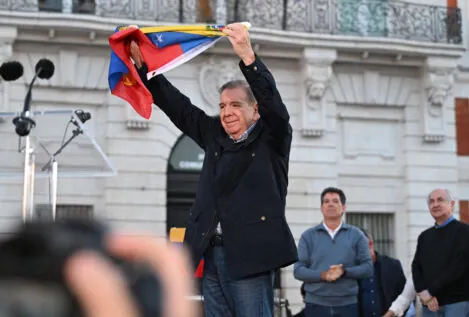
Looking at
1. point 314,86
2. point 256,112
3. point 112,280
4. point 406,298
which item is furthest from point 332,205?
point 314,86

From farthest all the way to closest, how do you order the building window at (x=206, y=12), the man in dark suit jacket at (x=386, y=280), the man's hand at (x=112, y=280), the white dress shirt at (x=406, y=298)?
the building window at (x=206, y=12) → the man in dark suit jacket at (x=386, y=280) → the white dress shirt at (x=406, y=298) → the man's hand at (x=112, y=280)

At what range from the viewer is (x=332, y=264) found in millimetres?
7129

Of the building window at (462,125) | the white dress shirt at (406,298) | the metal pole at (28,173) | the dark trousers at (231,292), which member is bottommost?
the white dress shirt at (406,298)

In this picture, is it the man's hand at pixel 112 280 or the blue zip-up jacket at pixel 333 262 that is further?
the blue zip-up jacket at pixel 333 262

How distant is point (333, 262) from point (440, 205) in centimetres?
118

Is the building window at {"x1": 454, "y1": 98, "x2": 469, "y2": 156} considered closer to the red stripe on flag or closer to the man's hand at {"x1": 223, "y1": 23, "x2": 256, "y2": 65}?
the red stripe on flag

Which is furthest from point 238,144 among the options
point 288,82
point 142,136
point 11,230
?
point 288,82

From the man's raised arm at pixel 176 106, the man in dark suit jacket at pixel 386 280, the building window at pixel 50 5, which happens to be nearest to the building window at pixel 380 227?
the building window at pixel 50 5

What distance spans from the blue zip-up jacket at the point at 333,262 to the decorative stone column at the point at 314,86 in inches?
440

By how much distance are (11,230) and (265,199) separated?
313 centimetres

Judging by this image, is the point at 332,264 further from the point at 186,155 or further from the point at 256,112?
the point at 186,155

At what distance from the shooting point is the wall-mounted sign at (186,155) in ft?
58.4

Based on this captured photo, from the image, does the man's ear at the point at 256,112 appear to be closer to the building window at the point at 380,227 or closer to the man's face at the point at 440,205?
the man's face at the point at 440,205

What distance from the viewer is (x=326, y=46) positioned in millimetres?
18438
